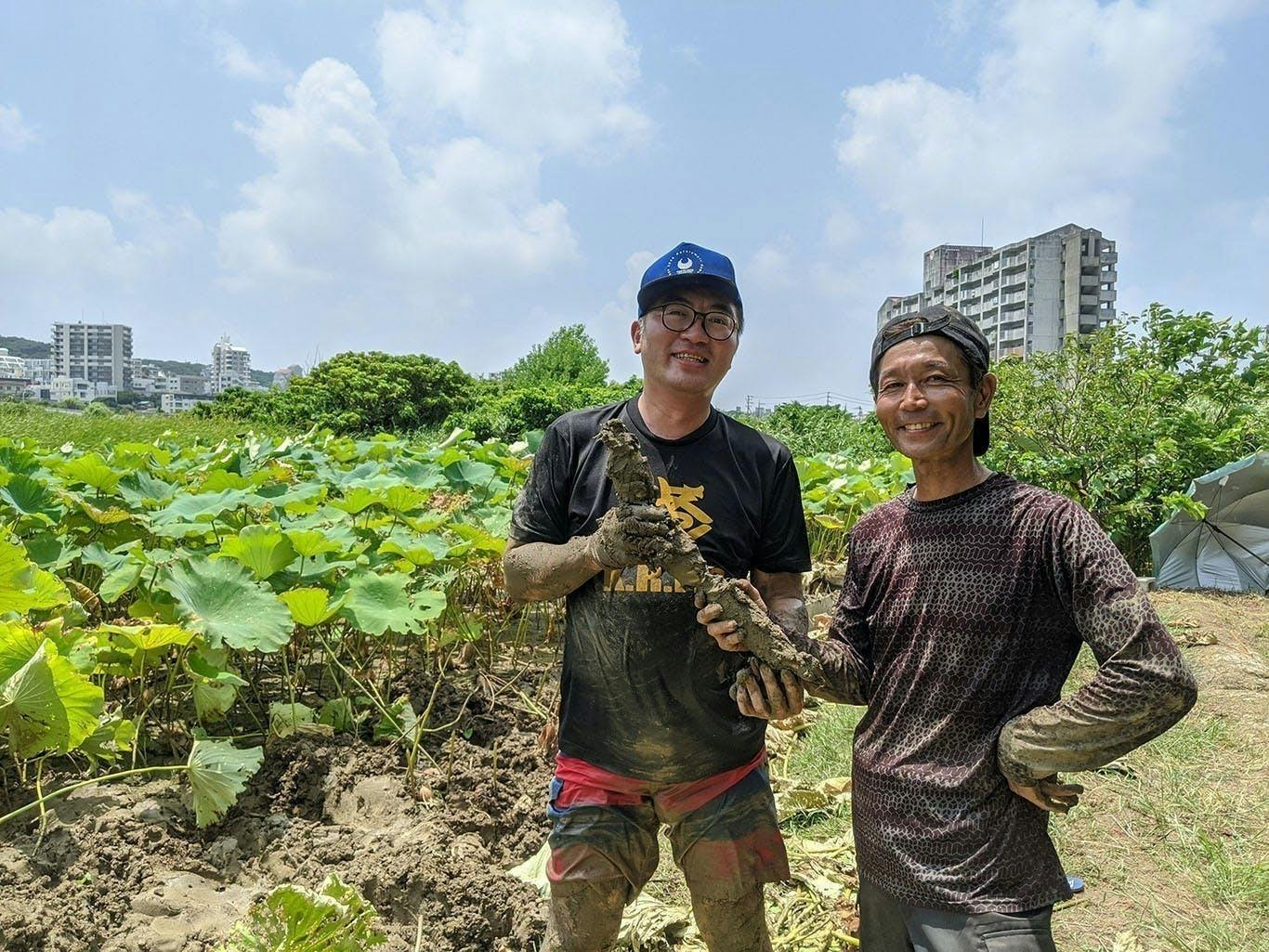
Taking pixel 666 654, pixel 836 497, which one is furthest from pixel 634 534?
pixel 836 497

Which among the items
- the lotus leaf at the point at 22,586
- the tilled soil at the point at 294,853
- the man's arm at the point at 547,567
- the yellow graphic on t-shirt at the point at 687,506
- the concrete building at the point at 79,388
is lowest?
the tilled soil at the point at 294,853

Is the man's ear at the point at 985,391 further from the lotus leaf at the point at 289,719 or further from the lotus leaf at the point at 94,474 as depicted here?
the lotus leaf at the point at 94,474

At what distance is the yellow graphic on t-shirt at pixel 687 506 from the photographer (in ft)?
6.14

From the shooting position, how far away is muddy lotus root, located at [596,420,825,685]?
1.62m

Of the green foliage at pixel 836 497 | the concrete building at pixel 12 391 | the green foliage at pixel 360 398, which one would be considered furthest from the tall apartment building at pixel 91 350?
the green foliage at pixel 836 497

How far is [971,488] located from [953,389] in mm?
186

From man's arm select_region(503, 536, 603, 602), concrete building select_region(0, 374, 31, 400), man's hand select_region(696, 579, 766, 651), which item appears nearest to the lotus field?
man's arm select_region(503, 536, 603, 602)

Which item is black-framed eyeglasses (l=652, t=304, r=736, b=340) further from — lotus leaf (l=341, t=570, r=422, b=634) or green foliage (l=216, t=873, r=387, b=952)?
lotus leaf (l=341, t=570, r=422, b=634)

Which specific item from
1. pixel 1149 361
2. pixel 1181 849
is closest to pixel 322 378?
pixel 1149 361

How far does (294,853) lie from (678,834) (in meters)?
1.36

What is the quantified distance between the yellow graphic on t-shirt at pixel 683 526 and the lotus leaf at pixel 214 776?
141cm

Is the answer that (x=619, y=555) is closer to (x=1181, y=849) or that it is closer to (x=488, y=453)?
(x=1181, y=849)

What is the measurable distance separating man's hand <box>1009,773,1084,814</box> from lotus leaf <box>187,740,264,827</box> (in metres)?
2.10

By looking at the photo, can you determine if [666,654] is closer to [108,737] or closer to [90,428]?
[108,737]
